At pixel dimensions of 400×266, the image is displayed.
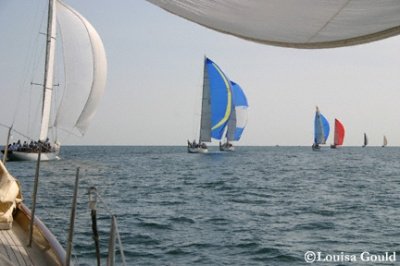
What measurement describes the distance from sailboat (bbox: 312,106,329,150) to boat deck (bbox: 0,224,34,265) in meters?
86.7

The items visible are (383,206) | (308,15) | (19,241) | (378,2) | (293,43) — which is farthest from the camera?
(383,206)

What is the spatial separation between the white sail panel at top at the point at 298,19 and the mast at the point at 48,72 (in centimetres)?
3646

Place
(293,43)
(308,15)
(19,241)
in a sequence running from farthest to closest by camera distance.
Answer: (19,241) < (293,43) < (308,15)

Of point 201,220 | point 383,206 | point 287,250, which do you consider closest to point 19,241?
point 287,250

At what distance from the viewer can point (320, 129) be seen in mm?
91938

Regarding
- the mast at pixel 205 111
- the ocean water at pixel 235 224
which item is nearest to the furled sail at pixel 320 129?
the mast at pixel 205 111

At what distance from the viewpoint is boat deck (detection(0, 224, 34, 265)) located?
3988 mm

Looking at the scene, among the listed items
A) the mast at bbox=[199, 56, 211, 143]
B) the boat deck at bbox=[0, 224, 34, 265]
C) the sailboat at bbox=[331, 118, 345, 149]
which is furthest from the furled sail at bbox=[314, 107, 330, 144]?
the boat deck at bbox=[0, 224, 34, 265]

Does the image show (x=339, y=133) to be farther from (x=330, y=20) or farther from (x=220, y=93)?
(x=330, y=20)

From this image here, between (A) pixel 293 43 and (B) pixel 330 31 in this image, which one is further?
(A) pixel 293 43

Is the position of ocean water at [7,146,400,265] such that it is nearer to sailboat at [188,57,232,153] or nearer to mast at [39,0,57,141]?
mast at [39,0,57,141]

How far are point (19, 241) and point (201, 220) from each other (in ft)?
27.2

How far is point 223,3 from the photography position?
1829mm

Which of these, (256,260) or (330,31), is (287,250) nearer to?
(256,260)
